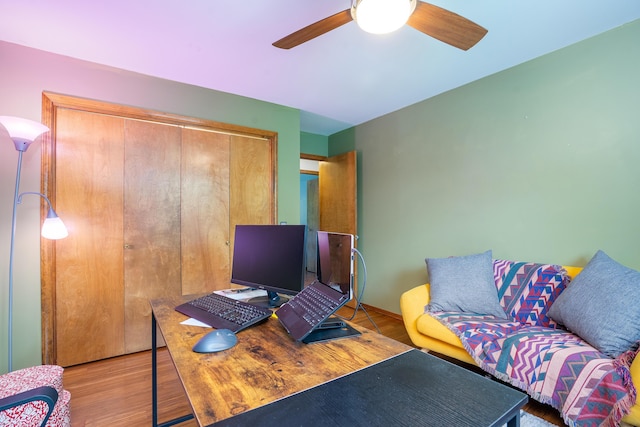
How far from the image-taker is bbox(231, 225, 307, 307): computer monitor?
4.20 ft

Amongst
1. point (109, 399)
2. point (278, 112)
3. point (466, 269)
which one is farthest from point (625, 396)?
point (278, 112)

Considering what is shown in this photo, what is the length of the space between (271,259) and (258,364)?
0.63 metres

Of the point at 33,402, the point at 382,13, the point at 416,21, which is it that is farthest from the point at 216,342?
the point at 416,21

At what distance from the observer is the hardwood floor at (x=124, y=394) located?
172 cm

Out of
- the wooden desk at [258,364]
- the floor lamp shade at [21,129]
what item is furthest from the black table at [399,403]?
the floor lamp shade at [21,129]

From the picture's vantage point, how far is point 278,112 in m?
3.34

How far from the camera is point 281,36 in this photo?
2.03m

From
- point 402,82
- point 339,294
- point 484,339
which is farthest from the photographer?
point 402,82

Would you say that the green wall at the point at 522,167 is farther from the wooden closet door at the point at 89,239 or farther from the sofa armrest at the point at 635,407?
the wooden closet door at the point at 89,239

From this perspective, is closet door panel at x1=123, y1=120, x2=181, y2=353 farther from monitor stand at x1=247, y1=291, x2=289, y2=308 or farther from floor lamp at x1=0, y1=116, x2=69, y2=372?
monitor stand at x1=247, y1=291, x2=289, y2=308

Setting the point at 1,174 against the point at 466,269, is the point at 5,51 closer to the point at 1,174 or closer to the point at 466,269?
the point at 1,174

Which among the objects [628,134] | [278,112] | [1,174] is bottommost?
[1,174]

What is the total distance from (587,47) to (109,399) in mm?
4256

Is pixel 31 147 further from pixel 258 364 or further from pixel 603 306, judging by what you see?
pixel 603 306
